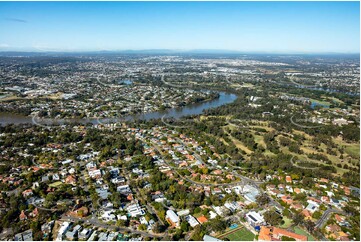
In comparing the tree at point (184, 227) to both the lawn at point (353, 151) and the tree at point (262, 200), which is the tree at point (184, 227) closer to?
the tree at point (262, 200)

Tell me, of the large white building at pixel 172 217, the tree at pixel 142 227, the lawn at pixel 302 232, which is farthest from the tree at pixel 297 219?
the tree at pixel 142 227

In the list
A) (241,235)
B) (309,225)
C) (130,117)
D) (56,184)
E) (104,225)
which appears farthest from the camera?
(130,117)

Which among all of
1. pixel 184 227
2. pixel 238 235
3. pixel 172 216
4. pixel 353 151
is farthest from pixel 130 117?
pixel 353 151

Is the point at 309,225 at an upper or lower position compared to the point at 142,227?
upper

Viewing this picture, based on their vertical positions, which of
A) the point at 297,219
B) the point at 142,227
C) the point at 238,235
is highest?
the point at 297,219

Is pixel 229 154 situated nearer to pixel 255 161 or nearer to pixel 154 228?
pixel 255 161

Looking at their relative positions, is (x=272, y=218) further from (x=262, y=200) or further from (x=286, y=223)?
(x=262, y=200)

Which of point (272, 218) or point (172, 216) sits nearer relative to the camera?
point (272, 218)

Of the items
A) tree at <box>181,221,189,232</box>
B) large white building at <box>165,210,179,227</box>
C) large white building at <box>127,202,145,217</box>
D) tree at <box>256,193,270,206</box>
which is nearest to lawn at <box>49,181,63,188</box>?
large white building at <box>127,202,145,217</box>

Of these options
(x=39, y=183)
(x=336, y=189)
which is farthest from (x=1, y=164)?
(x=336, y=189)
